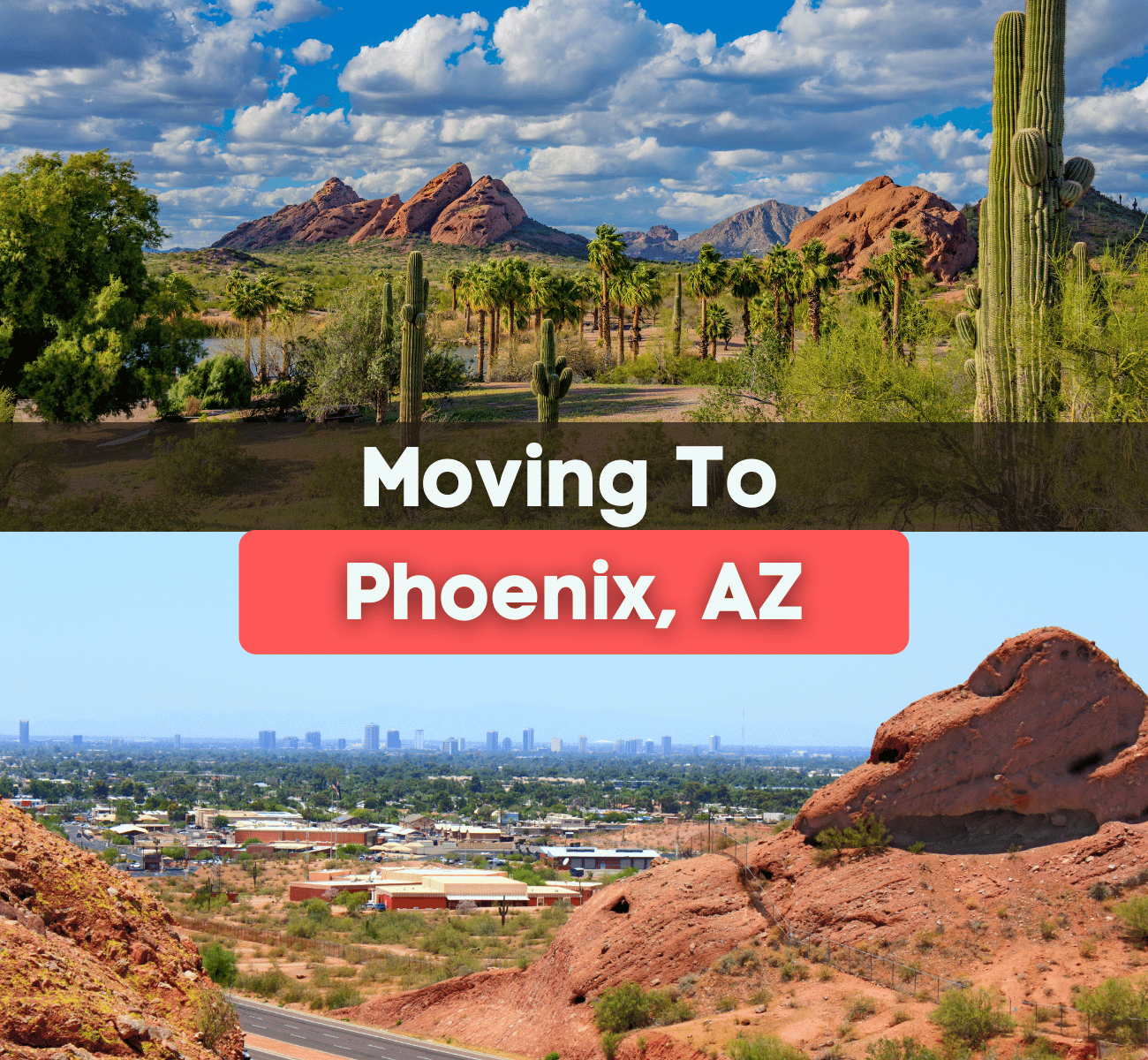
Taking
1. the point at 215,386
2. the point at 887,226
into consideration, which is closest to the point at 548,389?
the point at 215,386

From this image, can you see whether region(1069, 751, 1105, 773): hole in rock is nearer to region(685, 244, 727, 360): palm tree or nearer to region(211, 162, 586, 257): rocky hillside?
region(685, 244, 727, 360): palm tree

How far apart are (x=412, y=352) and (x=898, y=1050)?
2153 cm

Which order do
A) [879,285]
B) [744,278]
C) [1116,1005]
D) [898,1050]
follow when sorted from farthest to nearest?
1. [744,278]
2. [879,285]
3. [898,1050]
4. [1116,1005]

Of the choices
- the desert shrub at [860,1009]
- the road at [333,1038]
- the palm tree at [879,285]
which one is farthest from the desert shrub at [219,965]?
the palm tree at [879,285]

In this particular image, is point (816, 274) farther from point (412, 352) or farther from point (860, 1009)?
point (860, 1009)

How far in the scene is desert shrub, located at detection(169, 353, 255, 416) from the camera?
41844 millimetres

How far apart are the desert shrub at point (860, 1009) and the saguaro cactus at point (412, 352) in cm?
1929

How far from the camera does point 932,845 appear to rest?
61.1ft

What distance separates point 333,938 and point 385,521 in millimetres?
15922

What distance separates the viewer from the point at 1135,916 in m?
16.0

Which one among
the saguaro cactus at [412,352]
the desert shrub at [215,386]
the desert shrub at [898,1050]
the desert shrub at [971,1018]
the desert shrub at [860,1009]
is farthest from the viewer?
the desert shrub at [215,386]

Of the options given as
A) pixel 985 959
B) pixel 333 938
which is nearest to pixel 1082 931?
pixel 985 959

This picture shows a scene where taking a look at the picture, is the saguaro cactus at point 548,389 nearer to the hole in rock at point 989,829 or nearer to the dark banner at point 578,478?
the dark banner at point 578,478

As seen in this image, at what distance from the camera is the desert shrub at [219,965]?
2695cm
